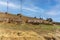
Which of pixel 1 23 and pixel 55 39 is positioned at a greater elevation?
pixel 1 23

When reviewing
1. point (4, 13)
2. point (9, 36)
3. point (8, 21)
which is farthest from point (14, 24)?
point (9, 36)

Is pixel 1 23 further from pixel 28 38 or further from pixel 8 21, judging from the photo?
pixel 28 38

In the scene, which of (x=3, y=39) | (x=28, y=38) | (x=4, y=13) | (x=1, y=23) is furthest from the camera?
(x=4, y=13)

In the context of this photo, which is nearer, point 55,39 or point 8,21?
point 55,39

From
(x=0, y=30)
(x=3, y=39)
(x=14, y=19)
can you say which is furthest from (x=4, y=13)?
(x=3, y=39)

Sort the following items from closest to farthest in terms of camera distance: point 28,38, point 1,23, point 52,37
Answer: point 28,38, point 52,37, point 1,23

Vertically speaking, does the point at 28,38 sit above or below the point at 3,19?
below

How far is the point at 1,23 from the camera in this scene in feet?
119

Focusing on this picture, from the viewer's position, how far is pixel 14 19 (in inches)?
1582

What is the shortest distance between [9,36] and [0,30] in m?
2.57

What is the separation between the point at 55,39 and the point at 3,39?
9.80m

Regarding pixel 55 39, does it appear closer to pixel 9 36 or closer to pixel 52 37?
pixel 52 37

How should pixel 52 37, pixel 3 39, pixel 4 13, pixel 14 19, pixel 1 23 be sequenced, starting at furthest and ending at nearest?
1. pixel 4 13
2. pixel 14 19
3. pixel 1 23
4. pixel 52 37
5. pixel 3 39

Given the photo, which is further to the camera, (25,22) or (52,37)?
(25,22)
